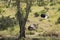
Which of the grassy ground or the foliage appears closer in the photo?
the grassy ground

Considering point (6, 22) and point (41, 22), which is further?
point (41, 22)

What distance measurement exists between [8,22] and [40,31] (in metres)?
2.88

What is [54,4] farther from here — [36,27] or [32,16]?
[36,27]

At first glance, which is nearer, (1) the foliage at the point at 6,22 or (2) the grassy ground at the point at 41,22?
(2) the grassy ground at the point at 41,22

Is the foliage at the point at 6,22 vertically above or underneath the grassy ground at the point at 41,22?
above

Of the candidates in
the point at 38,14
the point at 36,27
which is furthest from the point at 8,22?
the point at 38,14

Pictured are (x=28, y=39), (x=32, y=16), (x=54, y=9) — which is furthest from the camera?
(x=54, y=9)

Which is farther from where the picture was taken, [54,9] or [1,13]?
[54,9]

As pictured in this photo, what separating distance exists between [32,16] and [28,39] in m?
7.01

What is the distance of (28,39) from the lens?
653 inches

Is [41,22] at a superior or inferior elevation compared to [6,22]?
inferior

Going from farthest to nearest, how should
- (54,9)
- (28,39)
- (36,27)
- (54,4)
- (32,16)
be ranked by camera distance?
1. (54,4)
2. (54,9)
3. (32,16)
4. (36,27)
5. (28,39)

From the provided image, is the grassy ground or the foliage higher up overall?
the foliage

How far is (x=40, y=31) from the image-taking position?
63.7 ft
